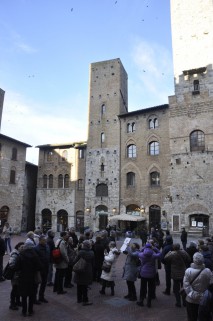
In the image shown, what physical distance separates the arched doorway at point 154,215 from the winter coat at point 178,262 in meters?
19.7

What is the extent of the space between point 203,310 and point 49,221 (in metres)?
31.2

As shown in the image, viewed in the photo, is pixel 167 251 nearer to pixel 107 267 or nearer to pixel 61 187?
pixel 107 267

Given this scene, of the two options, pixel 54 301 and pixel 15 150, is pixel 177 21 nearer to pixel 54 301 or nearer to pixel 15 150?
pixel 15 150

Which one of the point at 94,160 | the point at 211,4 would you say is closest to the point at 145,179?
the point at 94,160

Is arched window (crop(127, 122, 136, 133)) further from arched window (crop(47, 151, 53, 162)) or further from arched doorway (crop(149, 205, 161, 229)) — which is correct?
arched window (crop(47, 151, 53, 162))

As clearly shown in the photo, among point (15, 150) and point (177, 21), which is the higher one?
point (177, 21)

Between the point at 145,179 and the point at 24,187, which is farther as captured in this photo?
the point at 24,187

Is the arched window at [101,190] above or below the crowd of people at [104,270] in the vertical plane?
above

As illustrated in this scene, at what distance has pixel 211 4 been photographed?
88.9 feet

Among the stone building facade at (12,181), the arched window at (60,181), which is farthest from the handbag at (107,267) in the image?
the arched window at (60,181)

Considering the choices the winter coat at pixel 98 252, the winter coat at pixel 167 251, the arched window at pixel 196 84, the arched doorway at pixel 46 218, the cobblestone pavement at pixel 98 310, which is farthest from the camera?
the arched doorway at pixel 46 218

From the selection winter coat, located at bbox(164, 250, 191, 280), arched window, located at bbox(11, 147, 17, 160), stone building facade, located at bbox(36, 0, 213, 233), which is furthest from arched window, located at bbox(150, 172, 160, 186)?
winter coat, located at bbox(164, 250, 191, 280)

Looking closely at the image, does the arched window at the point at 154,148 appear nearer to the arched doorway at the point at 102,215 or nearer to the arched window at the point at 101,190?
the arched window at the point at 101,190

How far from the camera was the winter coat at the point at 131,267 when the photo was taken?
7.88m
